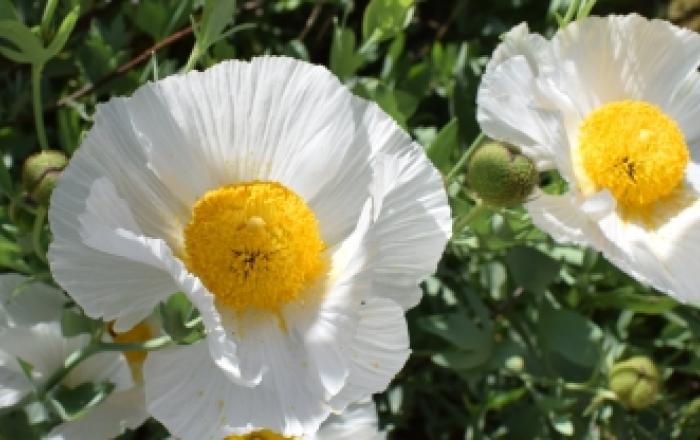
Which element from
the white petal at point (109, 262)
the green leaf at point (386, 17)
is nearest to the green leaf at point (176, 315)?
the white petal at point (109, 262)

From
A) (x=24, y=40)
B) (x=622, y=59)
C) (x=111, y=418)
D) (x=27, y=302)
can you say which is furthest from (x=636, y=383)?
(x=24, y=40)

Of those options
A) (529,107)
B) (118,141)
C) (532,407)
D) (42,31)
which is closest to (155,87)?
(118,141)

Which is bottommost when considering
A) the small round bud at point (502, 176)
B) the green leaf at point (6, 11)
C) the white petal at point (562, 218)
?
the white petal at point (562, 218)

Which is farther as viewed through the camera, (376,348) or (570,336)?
(570,336)

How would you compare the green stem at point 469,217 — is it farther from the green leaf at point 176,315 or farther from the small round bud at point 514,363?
the green leaf at point 176,315

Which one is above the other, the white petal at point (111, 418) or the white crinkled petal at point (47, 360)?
the white crinkled petal at point (47, 360)

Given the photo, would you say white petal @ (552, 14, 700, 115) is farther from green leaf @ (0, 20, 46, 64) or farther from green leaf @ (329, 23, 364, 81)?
green leaf @ (0, 20, 46, 64)

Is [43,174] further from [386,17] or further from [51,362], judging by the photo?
[386,17]
